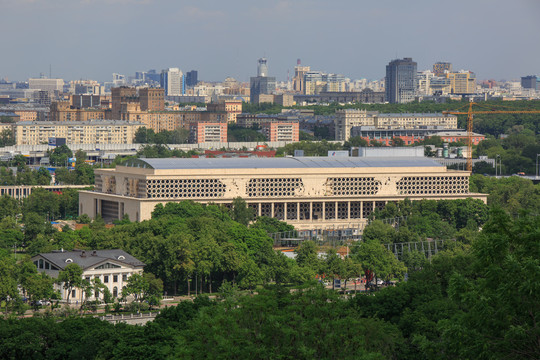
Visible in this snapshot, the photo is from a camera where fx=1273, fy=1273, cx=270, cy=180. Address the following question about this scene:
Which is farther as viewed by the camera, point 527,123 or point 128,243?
point 527,123

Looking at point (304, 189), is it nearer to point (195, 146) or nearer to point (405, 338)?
point (405, 338)

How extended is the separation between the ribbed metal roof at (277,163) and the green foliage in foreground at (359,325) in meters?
46.4

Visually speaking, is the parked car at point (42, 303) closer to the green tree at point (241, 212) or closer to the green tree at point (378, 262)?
the green tree at point (378, 262)

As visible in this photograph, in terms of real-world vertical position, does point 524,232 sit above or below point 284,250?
above

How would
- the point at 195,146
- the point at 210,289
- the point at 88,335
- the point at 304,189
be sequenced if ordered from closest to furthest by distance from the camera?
the point at 88,335
the point at 210,289
the point at 304,189
the point at 195,146

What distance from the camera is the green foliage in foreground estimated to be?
101 ft

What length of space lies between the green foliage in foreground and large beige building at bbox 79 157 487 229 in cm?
4456

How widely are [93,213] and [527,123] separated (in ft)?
360

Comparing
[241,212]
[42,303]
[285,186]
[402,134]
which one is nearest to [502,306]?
[42,303]

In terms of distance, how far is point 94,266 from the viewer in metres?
62.2

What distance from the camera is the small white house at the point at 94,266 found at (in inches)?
2431

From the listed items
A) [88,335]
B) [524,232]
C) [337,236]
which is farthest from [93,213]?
[524,232]

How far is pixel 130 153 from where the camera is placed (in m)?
166

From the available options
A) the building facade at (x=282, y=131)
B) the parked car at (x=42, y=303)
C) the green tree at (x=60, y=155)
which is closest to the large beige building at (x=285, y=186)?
the parked car at (x=42, y=303)
